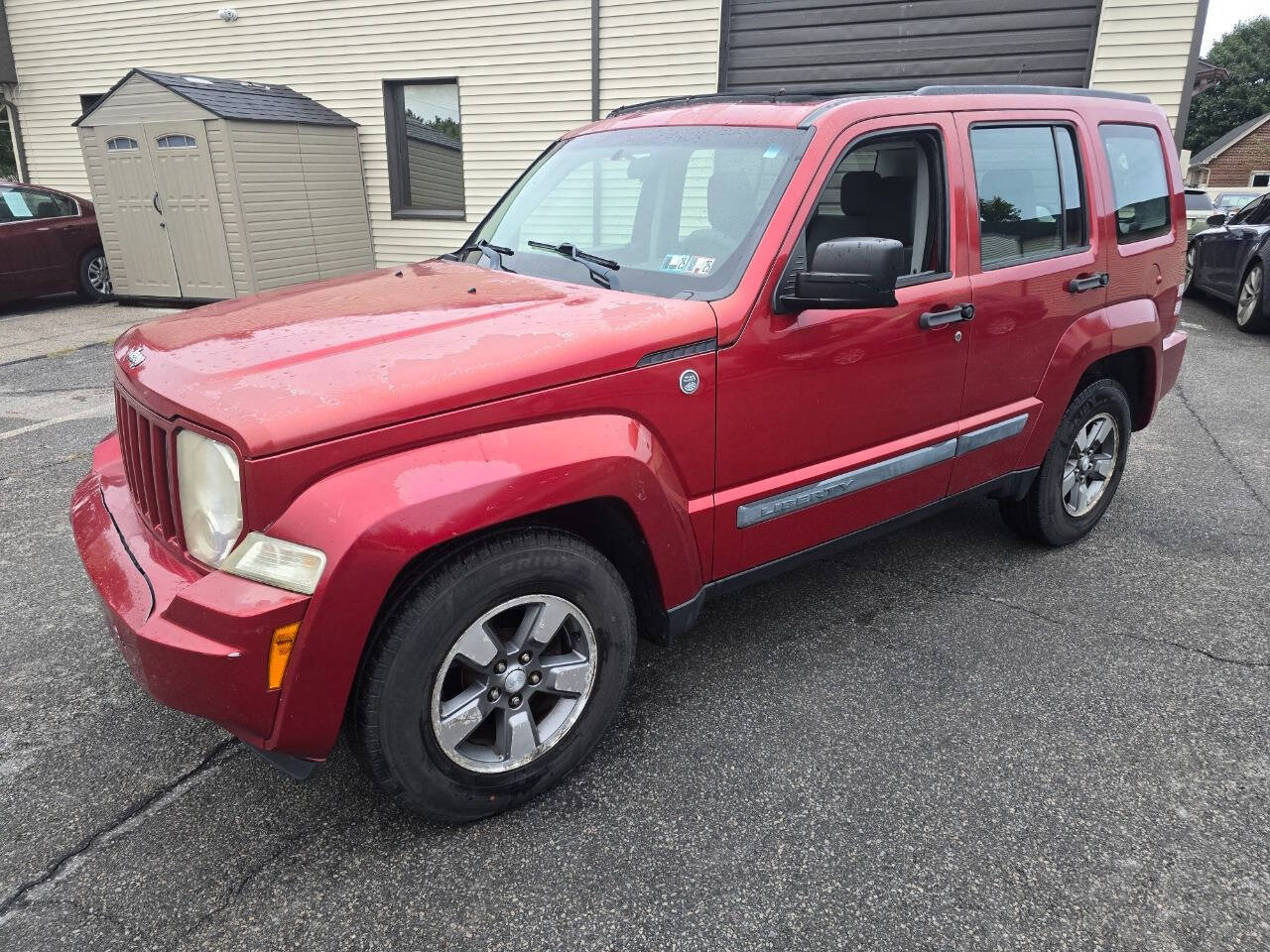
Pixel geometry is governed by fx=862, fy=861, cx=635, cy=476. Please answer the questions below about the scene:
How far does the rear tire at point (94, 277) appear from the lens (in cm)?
1121

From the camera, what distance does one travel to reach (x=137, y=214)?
1073cm

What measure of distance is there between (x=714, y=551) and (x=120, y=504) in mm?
1777

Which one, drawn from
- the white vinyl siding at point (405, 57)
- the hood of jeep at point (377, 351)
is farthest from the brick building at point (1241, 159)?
the hood of jeep at point (377, 351)

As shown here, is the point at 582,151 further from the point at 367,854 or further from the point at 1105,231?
the point at 367,854

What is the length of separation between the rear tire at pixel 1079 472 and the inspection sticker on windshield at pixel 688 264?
2075mm

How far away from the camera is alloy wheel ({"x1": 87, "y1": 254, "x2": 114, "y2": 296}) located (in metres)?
11.3

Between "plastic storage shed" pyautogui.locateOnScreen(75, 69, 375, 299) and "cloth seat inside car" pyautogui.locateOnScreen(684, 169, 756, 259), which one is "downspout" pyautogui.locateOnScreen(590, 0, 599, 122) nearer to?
"plastic storage shed" pyautogui.locateOnScreen(75, 69, 375, 299)

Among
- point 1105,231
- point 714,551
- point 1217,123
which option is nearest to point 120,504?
point 714,551

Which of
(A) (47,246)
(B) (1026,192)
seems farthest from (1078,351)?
(A) (47,246)

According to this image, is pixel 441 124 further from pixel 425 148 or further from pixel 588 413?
pixel 588 413

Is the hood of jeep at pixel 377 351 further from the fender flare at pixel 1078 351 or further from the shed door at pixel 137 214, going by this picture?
the shed door at pixel 137 214

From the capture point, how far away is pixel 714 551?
2.69 metres

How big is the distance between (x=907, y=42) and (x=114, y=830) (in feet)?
32.7

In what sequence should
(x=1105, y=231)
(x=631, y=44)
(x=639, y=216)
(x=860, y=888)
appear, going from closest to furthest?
(x=860, y=888)
(x=639, y=216)
(x=1105, y=231)
(x=631, y=44)
